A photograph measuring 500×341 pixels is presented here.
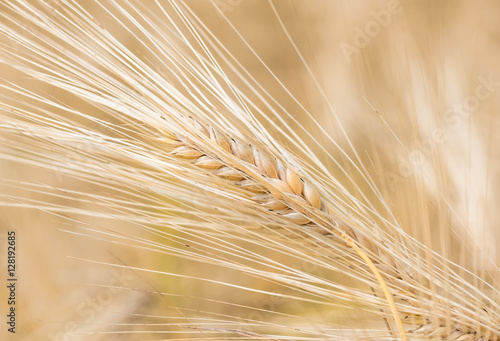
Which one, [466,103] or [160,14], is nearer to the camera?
[466,103]

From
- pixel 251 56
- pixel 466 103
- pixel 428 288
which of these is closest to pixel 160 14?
pixel 251 56

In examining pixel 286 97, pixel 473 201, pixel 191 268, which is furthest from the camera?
pixel 286 97

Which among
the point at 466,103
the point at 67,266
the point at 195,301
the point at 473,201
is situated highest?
the point at 466,103

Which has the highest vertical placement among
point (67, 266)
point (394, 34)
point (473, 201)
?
point (394, 34)

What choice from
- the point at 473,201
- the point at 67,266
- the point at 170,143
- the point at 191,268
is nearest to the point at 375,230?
the point at 170,143

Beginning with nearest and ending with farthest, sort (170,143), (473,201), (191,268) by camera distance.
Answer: (170,143), (473,201), (191,268)

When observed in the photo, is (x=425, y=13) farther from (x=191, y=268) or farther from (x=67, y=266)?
(x=67, y=266)

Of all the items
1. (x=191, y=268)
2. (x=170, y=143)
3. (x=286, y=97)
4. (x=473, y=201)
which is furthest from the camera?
(x=286, y=97)

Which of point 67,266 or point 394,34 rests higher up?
point 394,34

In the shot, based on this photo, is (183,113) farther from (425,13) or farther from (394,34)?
(425,13)
